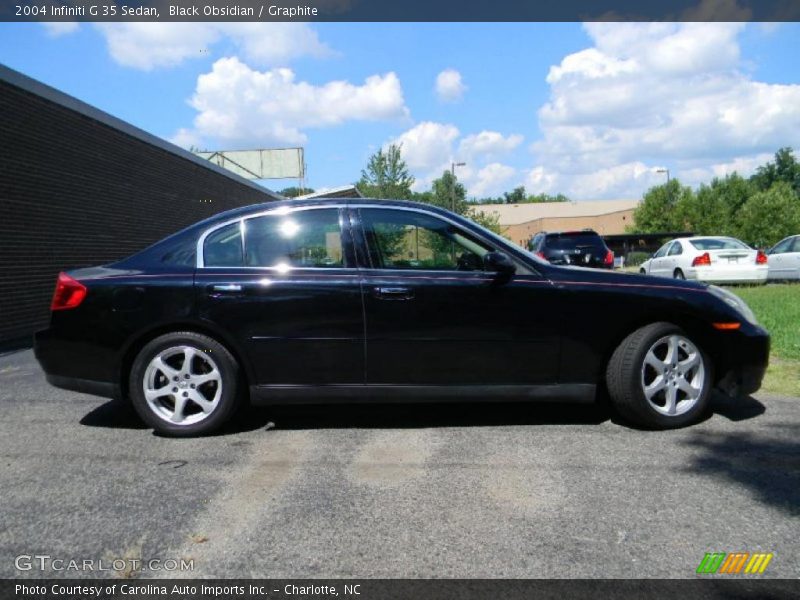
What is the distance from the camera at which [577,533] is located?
276 cm

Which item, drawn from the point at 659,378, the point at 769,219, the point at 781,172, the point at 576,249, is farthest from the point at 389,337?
the point at 781,172

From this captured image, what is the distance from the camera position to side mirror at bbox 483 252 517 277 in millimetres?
4160

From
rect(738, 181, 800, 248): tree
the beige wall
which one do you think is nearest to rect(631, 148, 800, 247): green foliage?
rect(738, 181, 800, 248): tree

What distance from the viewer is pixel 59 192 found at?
10.5m

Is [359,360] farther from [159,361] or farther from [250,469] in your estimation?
[159,361]

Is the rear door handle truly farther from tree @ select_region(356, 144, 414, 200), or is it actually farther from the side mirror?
tree @ select_region(356, 144, 414, 200)

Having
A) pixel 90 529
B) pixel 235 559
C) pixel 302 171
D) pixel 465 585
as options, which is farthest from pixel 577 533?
pixel 302 171

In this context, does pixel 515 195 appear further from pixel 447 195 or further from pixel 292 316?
pixel 292 316

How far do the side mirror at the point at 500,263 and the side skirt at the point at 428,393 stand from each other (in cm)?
76

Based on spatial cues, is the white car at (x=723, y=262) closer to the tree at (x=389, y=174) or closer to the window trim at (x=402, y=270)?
the window trim at (x=402, y=270)

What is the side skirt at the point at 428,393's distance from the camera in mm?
4195

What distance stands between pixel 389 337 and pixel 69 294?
7.18 ft

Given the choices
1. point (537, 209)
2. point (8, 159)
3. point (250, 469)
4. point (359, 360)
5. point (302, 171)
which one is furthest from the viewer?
point (537, 209)

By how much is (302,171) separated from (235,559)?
34.9 m
